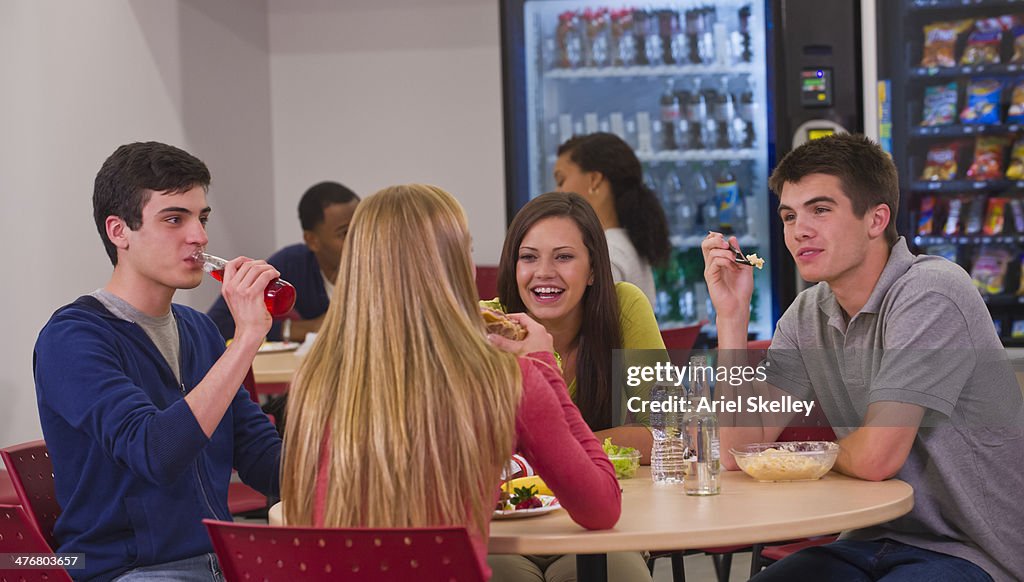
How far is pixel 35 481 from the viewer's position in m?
2.45

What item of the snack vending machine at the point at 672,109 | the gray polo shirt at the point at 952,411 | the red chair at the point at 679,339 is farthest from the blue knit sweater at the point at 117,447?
the snack vending machine at the point at 672,109

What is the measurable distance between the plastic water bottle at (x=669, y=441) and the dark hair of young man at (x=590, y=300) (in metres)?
0.35

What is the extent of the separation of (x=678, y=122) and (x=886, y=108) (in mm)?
1016

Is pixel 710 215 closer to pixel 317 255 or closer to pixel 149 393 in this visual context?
pixel 317 255

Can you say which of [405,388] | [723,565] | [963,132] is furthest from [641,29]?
[405,388]

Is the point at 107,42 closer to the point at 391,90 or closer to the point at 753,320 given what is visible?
the point at 391,90

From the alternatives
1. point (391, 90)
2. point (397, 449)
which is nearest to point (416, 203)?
point (397, 449)

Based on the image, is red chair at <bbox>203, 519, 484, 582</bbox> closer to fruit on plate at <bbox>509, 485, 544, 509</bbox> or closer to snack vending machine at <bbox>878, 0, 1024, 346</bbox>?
fruit on plate at <bbox>509, 485, 544, 509</bbox>

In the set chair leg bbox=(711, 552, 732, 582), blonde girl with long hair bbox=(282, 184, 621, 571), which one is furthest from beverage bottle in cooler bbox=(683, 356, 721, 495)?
chair leg bbox=(711, 552, 732, 582)

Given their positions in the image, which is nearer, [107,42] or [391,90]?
[107,42]

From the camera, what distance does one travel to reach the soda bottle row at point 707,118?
17.2 ft

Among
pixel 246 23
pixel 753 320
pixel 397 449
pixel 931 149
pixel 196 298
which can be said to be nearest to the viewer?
pixel 397 449

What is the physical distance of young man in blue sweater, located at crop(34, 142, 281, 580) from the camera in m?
2.16

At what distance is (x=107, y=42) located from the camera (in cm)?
503
